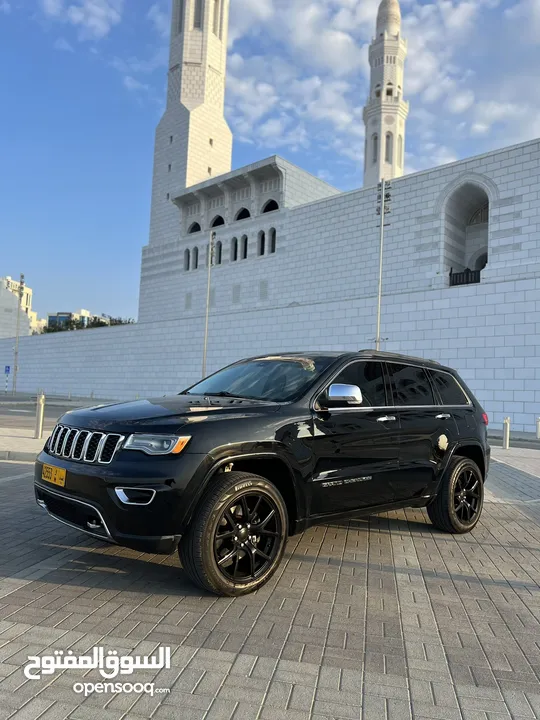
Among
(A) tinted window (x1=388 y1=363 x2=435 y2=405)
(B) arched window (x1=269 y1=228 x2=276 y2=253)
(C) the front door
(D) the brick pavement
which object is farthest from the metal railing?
(D) the brick pavement

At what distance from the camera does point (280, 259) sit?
43250 mm

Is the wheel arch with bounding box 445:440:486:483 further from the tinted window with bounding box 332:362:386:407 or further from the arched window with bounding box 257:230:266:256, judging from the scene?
the arched window with bounding box 257:230:266:256

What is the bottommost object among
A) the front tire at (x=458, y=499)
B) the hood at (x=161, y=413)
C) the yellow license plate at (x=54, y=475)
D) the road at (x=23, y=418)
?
the road at (x=23, y=418)

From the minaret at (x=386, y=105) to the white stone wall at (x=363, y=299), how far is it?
23.1 metres

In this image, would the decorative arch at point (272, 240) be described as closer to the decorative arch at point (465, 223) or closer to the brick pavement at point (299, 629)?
the decorative arch at point (465, 223)

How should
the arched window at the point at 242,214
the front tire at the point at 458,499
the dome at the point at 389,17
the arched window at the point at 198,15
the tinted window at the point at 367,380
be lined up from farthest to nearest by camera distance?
the dome at the point at 389,17, the arched window at the point at 198,15, the arched window at the point at 242,214, the front tire at the point at 458,499, the tinted window at the point at 367,380

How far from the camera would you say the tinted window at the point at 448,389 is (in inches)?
232

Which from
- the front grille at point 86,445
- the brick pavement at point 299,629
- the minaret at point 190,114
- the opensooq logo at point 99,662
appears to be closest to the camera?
the brick pavement at point 299,629

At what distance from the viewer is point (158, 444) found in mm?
3613

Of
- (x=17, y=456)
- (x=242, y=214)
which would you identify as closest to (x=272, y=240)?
(x=242, y=214)

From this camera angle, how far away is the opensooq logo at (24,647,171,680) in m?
2.67

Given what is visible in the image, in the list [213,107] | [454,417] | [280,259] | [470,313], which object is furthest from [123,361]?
[454,417]

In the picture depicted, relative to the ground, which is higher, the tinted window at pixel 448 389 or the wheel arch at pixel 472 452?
the tinted window at pixel 448 389

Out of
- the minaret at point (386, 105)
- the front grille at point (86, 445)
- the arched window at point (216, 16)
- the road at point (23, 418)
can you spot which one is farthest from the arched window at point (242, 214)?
the front grille at point (86, 445)
